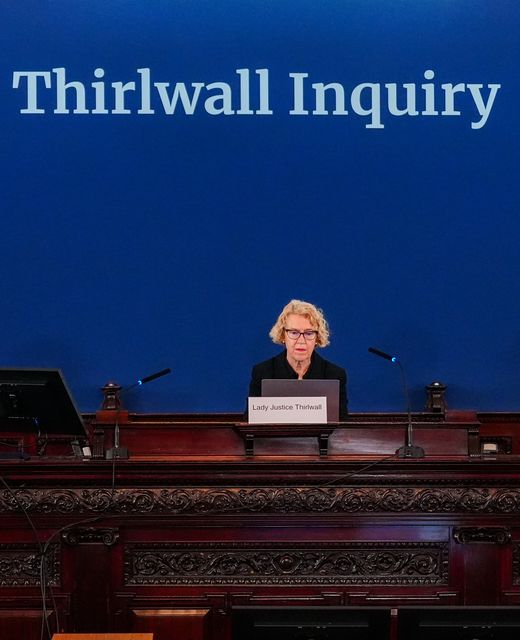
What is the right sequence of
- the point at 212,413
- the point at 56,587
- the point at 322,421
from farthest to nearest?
the point at 212,413, the point at 322,421, the point at 56,587

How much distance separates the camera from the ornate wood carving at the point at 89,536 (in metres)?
3.43

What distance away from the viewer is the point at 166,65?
19.9 ft

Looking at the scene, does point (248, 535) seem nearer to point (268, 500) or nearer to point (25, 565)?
point (268, 500)

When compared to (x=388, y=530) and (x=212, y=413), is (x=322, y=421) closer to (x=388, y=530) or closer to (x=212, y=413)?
(x=388, y=530)

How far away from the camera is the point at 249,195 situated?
6.10 metres

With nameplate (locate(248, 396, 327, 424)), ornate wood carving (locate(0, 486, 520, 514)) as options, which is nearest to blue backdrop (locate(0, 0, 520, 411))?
nameplate (locate(248, 396, 327, 424))

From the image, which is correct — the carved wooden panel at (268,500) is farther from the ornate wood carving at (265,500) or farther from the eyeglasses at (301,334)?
the eyeglasses at (301,334)

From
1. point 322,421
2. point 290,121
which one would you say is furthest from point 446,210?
point 322,421

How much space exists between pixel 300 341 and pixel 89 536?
184 cm

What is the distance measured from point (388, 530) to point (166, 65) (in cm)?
362

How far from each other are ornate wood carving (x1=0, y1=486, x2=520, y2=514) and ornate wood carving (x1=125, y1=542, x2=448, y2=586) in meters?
0.13

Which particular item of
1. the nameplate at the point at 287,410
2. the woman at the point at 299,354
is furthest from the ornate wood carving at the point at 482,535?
the woman at the point at 299,354

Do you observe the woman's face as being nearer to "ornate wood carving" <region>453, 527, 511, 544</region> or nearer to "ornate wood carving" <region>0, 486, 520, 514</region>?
"ornate wood carving" <region>0, 486, 520, 514</region>

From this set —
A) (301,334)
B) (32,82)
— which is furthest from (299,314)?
(32,82)
